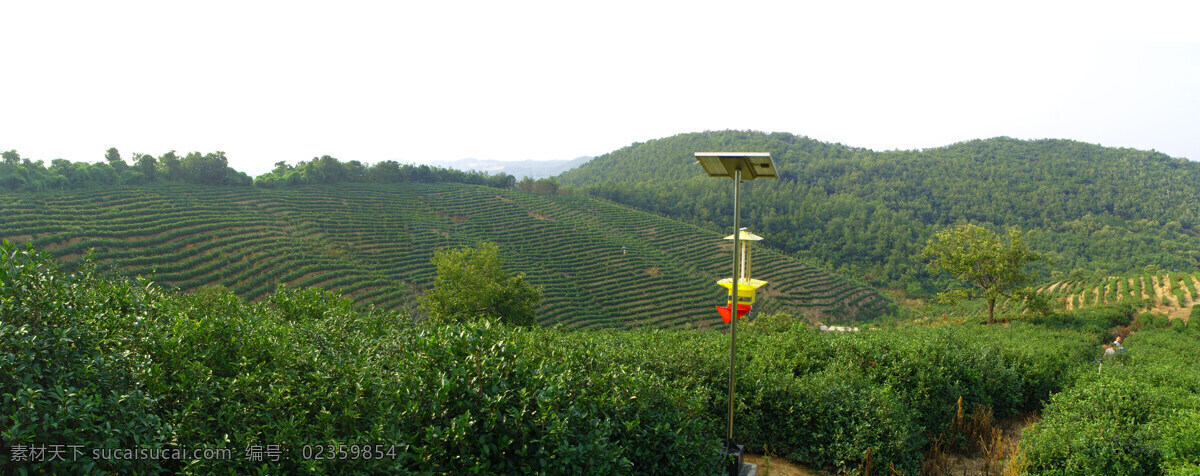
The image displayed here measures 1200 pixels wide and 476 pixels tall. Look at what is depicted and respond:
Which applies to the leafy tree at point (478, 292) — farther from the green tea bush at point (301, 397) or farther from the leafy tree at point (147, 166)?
the leafy tree at point (147, 166)

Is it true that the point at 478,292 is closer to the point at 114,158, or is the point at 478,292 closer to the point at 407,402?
the point at 407,402

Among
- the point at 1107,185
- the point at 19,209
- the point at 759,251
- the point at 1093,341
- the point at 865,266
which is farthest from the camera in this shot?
the point at 1107,185

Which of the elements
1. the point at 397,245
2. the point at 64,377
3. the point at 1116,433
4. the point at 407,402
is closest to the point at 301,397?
the point at 407,402

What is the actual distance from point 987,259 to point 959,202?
73.1 meters

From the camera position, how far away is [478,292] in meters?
17.9

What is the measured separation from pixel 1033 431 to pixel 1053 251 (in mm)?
77920

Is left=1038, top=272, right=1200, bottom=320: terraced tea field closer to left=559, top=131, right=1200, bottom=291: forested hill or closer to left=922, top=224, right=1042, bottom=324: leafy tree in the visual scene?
left=922, top=224, right=1042, bottom=324: leafy tree

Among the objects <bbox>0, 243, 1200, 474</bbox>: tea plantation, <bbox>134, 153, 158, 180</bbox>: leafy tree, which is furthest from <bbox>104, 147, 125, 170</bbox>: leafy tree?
<bbox>0, 243, 1200, 474</bbox>: tea plantation

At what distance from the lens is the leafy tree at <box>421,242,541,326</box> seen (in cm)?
1798

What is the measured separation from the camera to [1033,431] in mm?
6422

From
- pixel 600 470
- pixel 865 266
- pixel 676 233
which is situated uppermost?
pixel 600 470

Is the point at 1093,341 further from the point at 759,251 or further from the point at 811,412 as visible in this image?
the point at 759,251

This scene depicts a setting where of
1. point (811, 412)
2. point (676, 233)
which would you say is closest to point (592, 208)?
point (676, 233)

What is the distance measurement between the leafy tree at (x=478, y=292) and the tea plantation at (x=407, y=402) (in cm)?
1100
